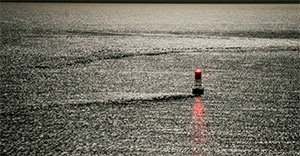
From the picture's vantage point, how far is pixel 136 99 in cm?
877

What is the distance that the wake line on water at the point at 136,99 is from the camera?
8.45 metres

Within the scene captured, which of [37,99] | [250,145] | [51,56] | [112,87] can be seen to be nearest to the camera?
[250,145]

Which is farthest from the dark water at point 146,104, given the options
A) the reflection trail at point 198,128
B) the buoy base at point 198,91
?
the buoy base at point 198,91

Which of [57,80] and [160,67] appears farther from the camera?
[160,67]

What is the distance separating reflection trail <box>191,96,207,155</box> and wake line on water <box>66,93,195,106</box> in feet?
1.16

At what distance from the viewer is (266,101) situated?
8703 millimetres

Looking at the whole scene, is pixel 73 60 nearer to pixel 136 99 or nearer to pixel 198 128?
pixel 136 99

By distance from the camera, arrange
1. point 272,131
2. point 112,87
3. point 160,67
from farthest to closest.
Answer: point 160,67 < point 112,87 < point 272,131

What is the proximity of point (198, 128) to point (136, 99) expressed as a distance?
2000 millimetres

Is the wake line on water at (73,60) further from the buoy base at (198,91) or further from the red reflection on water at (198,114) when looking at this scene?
the red reflection on water at (198,114)

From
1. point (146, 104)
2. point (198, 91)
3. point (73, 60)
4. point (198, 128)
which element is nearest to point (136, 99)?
point (146, 104)

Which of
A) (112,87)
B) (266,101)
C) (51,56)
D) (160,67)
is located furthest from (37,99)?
(51,56)

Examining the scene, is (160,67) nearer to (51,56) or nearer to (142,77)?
(142,77)

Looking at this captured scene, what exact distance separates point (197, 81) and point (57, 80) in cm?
274
